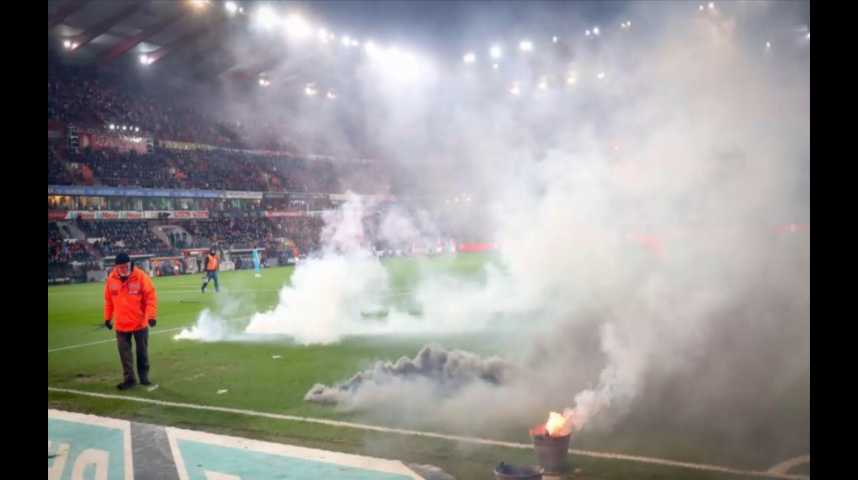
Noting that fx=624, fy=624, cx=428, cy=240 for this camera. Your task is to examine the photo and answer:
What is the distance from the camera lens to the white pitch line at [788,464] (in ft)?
17.9

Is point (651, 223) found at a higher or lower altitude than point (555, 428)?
higher

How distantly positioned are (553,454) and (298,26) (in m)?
26.9

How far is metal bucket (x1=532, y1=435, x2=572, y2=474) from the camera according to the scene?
5.46m

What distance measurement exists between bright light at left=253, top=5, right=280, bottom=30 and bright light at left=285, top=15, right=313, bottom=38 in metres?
0.65

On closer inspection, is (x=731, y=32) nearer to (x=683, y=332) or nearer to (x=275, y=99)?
(x=683, y=332)

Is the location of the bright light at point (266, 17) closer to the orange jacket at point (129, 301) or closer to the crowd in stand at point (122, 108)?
the crowd in stand at point (122, 108)

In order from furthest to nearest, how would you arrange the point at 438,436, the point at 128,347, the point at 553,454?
the point at 128,347, the point at 438,436, the point at 553,454

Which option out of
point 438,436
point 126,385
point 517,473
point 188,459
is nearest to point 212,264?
point 126,385

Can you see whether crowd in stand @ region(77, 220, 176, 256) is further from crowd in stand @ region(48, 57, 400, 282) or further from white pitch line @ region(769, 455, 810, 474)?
white pitch line @ region(769, 455, 810, 474)

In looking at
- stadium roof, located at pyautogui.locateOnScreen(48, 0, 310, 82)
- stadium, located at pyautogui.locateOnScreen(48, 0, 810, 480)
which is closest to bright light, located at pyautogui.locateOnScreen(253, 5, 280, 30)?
stadium roof, located at pyautogui.locateOnScreen(48, 0, 310, 82)

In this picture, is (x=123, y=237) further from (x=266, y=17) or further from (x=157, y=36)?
(x=266, y=17)

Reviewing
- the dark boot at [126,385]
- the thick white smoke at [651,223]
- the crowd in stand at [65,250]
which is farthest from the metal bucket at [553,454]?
the crowd in stand at [65,250]

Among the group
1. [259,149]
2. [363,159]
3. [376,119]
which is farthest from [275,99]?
[376,119]

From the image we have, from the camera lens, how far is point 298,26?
28.6 meters
